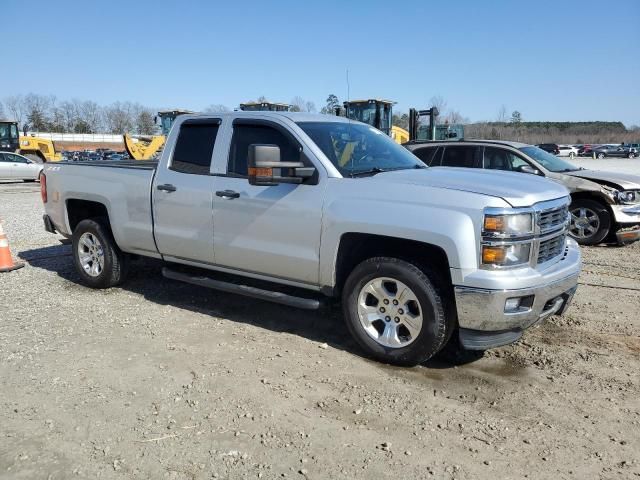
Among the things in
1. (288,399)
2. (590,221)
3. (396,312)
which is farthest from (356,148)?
(590,221)

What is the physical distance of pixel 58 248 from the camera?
8836 mm

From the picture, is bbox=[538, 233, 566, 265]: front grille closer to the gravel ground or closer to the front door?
the front door

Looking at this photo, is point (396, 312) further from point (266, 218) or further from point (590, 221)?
point (590, 221)

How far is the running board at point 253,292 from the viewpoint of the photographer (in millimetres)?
4574

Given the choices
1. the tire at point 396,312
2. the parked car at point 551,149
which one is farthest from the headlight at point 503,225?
the parked car at point 551,149

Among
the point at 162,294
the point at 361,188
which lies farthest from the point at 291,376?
the point at 162,294

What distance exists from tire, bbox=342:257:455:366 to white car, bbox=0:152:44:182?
24.3 metres

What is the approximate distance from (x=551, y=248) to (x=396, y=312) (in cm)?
129

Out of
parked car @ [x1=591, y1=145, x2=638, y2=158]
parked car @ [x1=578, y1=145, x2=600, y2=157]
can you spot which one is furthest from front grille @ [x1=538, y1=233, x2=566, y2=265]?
parked car @ [x1=578, y1=145, x2=600, y2=157]

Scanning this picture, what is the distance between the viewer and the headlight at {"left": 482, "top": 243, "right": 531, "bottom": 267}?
3725 mm

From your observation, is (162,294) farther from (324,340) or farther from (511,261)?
(511,261)

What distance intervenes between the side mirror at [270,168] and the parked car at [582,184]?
567 centimetres

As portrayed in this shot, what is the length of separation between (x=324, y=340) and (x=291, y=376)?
31.9 inches

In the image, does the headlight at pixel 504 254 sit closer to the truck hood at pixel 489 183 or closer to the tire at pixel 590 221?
the truck hood at pixel 489 183
